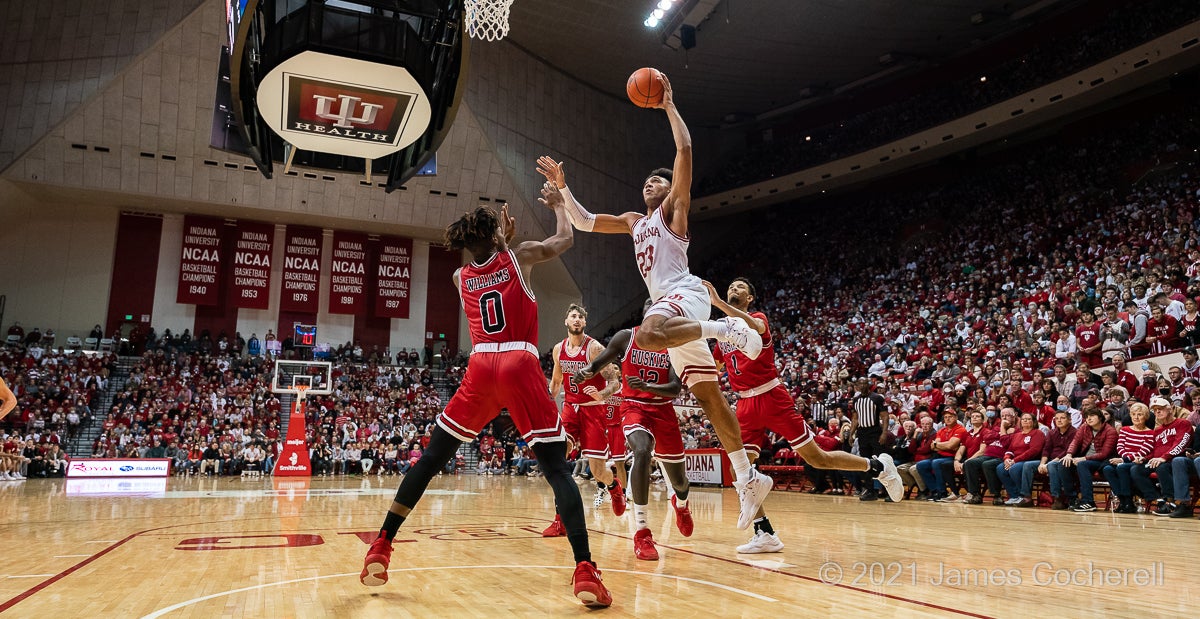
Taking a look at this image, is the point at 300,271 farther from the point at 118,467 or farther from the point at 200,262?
the point at 118,467

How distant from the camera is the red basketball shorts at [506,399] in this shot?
380cm

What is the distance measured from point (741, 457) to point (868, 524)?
3.01 meters

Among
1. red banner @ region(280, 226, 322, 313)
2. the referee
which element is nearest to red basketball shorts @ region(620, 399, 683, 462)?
the referee

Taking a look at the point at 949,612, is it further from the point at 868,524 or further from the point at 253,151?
the point at 253,151

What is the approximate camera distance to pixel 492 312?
400cm

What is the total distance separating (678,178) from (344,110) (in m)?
11.7

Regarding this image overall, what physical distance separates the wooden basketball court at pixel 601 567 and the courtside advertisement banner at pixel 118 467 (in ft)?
39.3

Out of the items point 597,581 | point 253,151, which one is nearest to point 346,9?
point 253,151

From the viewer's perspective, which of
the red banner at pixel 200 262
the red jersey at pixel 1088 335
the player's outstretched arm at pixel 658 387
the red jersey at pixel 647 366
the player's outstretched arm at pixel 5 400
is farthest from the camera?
the red banner at pixel 200 262

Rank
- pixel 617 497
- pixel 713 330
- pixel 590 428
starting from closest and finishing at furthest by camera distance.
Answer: pixel 713 330 < pixel 617 497 < pixel 590 428

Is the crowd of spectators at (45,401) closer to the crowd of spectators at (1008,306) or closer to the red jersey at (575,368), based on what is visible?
the red jersey at (575,368)

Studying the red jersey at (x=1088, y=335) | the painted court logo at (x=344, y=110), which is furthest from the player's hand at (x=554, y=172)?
the red jersey at (x=1088, y=335)

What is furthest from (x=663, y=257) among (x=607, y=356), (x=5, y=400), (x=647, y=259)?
(x=5, y=400)

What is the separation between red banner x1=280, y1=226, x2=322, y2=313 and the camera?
29359 millimetres
